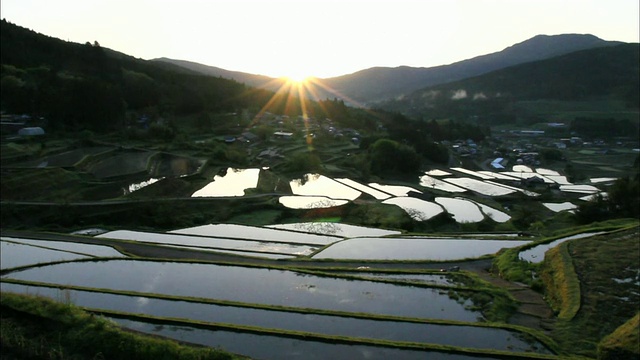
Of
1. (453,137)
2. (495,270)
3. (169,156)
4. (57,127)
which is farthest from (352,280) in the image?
(453,137)

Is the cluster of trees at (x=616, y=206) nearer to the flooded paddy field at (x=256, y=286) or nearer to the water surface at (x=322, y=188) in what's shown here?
the water surface at (x=322, y=188)

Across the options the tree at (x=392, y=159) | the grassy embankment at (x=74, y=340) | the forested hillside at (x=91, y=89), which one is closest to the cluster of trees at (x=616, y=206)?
the tree at (x=392, y=159)

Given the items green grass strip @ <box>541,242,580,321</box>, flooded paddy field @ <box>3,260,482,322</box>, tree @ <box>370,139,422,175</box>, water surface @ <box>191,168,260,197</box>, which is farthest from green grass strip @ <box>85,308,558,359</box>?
tree @ <box>370,139,422,175</box>

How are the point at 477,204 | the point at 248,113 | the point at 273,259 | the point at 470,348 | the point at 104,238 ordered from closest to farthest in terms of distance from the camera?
the point at 470,348 < the point at 273,259 < the point at 104,238 < the point at 477,204 < the point at 248,113

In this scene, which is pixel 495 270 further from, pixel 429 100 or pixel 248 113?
pixel 429 100

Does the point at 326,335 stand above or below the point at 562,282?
above

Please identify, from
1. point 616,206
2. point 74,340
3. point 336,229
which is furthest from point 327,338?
point 616,206

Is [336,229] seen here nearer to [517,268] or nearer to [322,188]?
[517,268]
